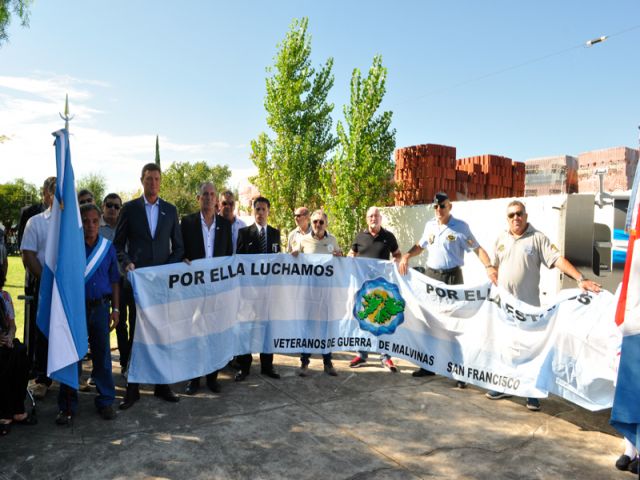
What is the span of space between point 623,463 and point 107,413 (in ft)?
14.6

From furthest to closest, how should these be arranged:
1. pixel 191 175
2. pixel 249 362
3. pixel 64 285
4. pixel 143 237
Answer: pixel 191 175
pixel 249 362
pixel 143 237
pixel 64 285

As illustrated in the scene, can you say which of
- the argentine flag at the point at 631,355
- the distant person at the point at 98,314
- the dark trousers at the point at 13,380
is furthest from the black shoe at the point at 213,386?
the argentine flag at the point at 631,355

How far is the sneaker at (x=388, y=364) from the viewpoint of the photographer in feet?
20.2

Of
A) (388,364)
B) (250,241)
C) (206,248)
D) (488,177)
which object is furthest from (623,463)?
(488,177)

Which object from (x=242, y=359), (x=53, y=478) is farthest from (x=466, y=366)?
(x=53, y=478)

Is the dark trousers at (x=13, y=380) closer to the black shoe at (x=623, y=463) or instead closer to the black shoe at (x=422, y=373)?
the black shoe at (x=422, y=373)

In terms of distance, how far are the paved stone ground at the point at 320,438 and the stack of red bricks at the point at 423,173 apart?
8237mm

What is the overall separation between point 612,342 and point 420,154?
9.38m

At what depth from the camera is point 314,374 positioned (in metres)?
5.92

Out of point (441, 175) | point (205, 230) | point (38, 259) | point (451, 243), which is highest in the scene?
point (441, 175)

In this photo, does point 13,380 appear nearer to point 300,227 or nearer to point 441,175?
point 300,227

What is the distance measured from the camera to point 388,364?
245 inches

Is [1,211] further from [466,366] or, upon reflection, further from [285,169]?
[466,366]

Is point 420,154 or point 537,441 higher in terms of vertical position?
point 420,154
